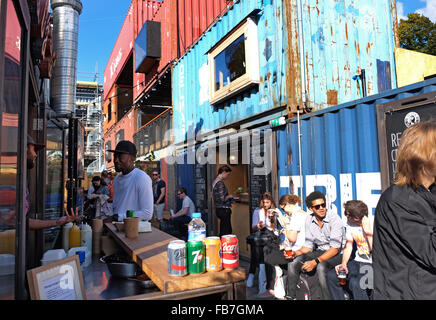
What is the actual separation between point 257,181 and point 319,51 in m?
2.59

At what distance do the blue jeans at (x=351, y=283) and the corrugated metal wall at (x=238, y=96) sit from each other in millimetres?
2865

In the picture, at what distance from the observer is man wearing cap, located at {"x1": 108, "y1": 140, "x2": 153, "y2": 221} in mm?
3301

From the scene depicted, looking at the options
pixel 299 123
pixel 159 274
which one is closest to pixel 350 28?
pixel 299 123

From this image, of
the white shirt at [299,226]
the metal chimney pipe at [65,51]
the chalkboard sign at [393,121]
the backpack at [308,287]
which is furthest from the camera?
the metal chimney pipe at [65,51]

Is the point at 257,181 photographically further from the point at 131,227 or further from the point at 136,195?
the point at 131,227

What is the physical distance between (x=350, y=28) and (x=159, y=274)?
576 centimetres

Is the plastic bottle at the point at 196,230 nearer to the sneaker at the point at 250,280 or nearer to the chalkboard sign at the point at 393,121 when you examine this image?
the chalkboard sign at the point at 393,121

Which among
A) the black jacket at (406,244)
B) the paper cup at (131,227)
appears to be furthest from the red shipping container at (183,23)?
the black jacket at (406,244)

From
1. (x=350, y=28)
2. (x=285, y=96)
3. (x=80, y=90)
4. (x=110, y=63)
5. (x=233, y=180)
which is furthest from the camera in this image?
(x=80, y=90)

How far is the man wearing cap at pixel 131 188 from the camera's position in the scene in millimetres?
3301

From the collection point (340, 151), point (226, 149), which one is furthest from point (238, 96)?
point (340, 151)

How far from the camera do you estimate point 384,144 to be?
3.63 m

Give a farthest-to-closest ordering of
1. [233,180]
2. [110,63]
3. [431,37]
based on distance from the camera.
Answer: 1. [110,63]
2. [431,37]
3. [233,180]
